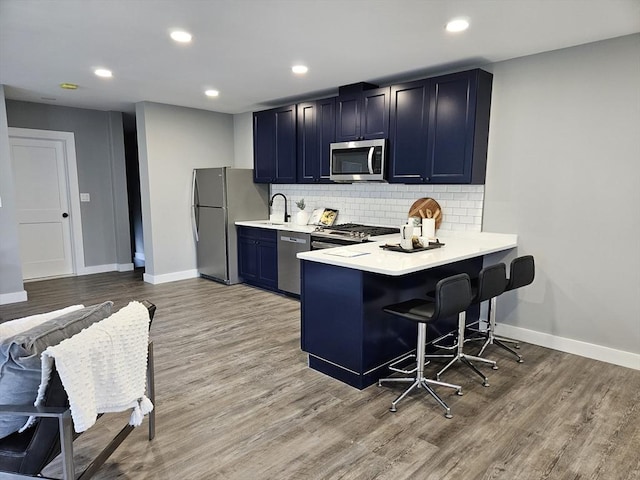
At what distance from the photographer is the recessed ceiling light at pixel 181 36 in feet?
9.46

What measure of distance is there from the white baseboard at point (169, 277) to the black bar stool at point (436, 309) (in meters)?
4.00

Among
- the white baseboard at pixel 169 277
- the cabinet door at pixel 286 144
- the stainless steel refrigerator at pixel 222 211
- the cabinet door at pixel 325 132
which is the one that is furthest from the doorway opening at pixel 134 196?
the cabinet door at pixel 325 132

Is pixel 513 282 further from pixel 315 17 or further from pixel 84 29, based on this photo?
pixel 84 29

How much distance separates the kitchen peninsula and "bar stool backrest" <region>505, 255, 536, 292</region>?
0.26 metres

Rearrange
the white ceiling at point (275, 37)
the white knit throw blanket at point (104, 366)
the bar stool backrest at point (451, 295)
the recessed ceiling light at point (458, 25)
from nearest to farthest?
the white knit throw blanket at point (104, 366), the bar stool backrest at point (451, 295), the white ceiling at point (275, 37), the recessed ceiling light at point (458, 25)

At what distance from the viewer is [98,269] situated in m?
6.47

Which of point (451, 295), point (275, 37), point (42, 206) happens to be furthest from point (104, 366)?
point (42, 206)

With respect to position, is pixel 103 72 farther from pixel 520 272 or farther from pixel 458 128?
pixel 520 272

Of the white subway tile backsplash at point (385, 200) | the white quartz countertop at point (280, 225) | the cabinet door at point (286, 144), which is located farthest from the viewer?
the cabinet door at point (286, 144)

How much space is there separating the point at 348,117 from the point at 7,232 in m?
4.24

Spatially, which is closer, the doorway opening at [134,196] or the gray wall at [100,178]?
the gray wall at [100,178]

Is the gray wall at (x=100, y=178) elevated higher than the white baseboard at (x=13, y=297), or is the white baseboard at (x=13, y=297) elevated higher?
the gray wall at (x=100, y=178)

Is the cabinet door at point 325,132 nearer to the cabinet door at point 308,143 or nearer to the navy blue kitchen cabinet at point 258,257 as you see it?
the cabinet door at point 308,143

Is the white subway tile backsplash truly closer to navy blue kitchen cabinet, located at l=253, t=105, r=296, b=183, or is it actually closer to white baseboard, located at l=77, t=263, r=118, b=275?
navy blue kitchen cabinet, located at l=253, t=105, r=296, b=183
